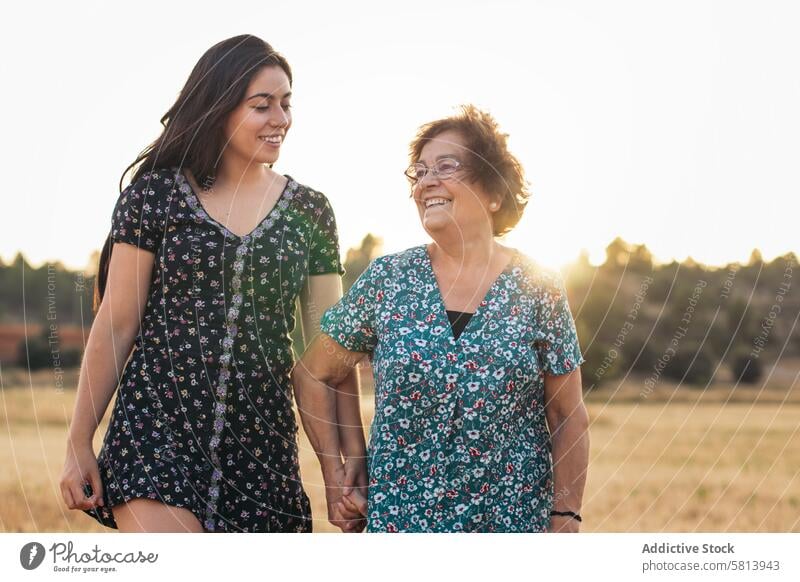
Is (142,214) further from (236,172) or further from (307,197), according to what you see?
(307,197)

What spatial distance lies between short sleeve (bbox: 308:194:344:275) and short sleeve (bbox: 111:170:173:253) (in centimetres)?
73

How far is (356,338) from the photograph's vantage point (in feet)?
16.5

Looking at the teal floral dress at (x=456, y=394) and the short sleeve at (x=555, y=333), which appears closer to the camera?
the teal floral dress at (x=456, y=394)

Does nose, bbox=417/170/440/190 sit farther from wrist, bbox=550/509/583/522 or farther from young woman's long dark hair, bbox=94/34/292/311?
wrist, bbox=550/509/583/522

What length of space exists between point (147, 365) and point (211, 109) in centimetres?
120

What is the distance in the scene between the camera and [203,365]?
16.7 ft

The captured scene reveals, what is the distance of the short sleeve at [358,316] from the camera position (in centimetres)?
502

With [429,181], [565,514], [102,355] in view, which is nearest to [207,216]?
[102,355]

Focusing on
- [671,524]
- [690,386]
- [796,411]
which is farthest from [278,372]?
[690,386]

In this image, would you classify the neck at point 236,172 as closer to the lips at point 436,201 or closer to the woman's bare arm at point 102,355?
the woman's bare arm at point 102,355

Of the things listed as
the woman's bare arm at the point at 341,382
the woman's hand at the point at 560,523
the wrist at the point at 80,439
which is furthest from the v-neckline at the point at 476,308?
the wrist at the point at 80,439

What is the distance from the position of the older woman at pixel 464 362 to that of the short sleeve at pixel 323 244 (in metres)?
0.35

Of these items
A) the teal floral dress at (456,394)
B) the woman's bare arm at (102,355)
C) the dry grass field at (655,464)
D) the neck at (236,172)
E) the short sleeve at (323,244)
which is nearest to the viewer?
the teal floral dress at (456,394)

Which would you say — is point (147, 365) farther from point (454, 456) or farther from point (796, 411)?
point (796, 411)
